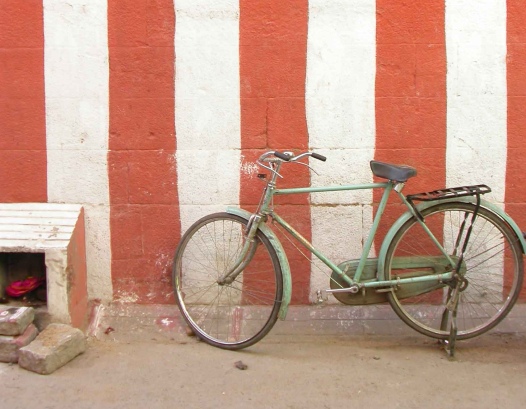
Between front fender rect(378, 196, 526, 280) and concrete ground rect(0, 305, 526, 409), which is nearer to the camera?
concrete ground rect(0, 305, 526, 409)

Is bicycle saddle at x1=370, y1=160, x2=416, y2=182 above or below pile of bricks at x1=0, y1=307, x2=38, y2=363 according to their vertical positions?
above

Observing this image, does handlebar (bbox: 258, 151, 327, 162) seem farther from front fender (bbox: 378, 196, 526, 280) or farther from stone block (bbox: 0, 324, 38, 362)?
stone block (bbox: 0, 324, 38, 362)

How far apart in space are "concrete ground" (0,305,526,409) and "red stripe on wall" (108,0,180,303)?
12.0 inches

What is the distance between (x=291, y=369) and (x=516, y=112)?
215 centimetres

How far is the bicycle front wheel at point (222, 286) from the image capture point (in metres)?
4.04

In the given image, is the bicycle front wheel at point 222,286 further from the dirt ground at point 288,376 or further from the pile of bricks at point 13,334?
the pile of bricks at point 13,334

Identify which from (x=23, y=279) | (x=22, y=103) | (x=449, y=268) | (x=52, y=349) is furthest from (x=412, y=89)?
(x=23, y=279)

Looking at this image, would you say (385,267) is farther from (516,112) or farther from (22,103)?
(22,103)

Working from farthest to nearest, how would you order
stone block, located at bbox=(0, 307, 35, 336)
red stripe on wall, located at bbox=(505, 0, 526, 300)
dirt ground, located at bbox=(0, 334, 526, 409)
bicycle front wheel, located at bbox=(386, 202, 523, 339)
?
red stripe on wall, located at bbox=(505, 0, 526, 300), bicycle front wheel, located at bbox=(386, 202, 523, 339), stone block, located at bbox=(0, 307, 35, 336), dirt ground, located at bbox=(0, 334, 526, 409)

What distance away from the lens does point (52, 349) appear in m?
3.51

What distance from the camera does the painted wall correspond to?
401 cm

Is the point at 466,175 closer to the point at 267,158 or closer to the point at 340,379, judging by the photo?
the point at 267,158

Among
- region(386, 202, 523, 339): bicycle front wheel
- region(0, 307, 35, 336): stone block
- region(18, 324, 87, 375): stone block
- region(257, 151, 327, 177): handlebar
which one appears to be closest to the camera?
region(18, 324, 87, 375): stone block

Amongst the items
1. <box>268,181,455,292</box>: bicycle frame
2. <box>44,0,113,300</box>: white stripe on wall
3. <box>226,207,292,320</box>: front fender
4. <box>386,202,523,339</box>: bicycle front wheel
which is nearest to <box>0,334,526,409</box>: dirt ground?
<box>386,202,523,339</box>: bicycle front wheel
